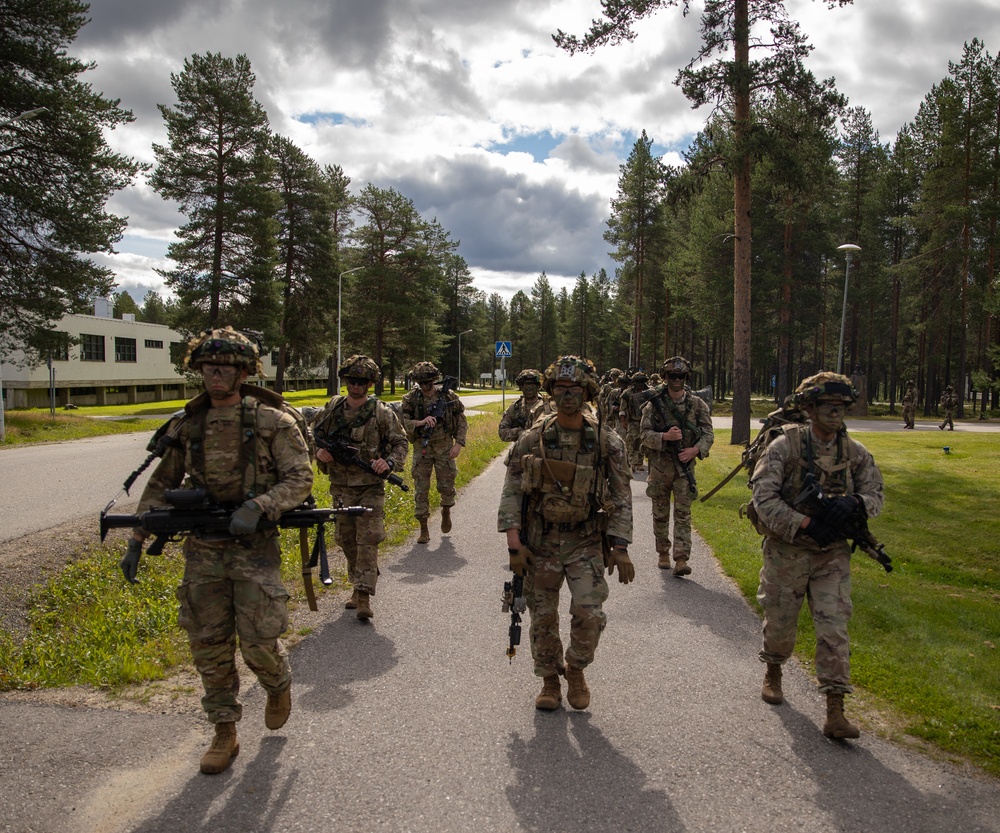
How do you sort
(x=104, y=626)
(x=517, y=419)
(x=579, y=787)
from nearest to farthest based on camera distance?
1. (x=579, y=787)
2. (x=104, y=626)
3. (x=517, y=419)

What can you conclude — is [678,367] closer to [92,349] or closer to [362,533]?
[362,533]

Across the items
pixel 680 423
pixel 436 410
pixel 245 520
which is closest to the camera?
pixel 245 520

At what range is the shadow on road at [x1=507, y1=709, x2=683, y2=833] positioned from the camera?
10.1ft

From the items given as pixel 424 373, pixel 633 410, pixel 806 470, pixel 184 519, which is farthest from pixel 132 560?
pixel 633 410

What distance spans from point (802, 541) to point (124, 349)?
50478 mm

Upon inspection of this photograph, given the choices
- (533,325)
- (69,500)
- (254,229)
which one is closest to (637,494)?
(69,500)

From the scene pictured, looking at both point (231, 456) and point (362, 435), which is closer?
point (231, 456)

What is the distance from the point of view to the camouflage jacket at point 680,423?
7.56 meters

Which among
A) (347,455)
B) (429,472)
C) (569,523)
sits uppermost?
(347,455)

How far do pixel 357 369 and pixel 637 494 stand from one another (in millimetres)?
7550

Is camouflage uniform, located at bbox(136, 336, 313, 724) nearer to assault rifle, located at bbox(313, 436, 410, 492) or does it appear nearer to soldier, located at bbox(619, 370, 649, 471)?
assault rifle, located at bbox(313, 436, 410, 492)

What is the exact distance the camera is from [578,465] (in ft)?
14.2

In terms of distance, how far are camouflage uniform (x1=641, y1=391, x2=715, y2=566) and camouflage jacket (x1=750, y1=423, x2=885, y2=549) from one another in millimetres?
3032

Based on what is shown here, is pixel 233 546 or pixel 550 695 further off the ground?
pixel 233 546
